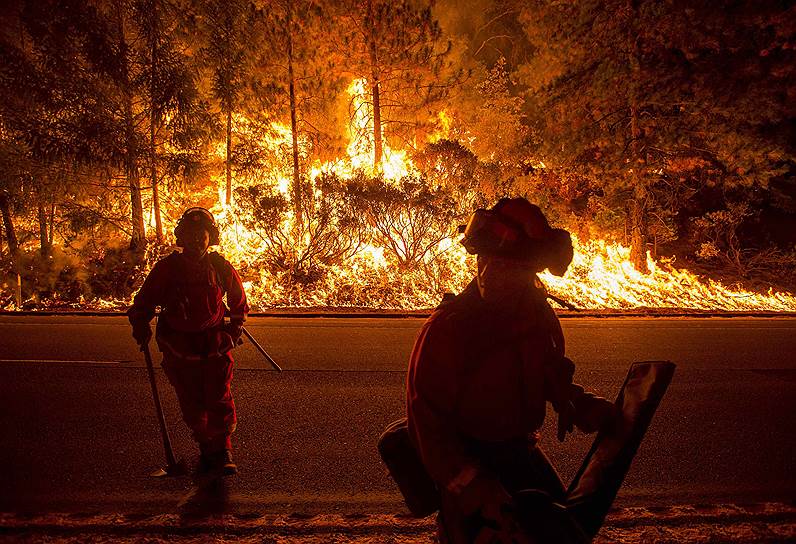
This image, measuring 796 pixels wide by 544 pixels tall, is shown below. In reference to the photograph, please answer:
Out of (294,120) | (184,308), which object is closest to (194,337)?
(184,308)

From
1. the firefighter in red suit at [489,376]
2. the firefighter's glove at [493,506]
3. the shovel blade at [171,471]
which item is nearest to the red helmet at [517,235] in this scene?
the firefighter in red suit at [489,376]

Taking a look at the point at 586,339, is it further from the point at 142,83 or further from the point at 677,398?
the point at 142,83

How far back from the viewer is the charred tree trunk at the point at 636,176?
44.9 ft

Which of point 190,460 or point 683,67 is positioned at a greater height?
point 683,67

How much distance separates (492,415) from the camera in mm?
1823

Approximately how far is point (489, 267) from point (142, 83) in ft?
50.3

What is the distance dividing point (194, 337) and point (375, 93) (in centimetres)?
1487

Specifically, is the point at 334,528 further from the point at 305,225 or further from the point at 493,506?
the point at 305,225

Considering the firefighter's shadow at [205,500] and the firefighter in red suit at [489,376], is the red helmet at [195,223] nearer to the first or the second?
the firefighter's shadow at [205,500]

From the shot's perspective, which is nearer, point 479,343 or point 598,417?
point 479,343

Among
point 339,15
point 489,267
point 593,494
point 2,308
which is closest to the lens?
point 593,494

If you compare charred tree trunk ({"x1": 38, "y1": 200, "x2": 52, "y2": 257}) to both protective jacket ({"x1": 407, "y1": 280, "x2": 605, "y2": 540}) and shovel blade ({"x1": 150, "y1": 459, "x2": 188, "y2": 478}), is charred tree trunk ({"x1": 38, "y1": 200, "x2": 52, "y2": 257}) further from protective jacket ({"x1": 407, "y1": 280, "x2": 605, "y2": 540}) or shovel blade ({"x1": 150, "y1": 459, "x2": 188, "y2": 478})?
protective jacket ({"x1": 407, "y1": 280, "x2": 605, "y2": 540})

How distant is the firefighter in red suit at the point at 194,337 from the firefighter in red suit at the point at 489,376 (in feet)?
8.10

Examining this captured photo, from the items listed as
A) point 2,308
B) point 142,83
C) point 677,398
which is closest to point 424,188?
point 142,83
